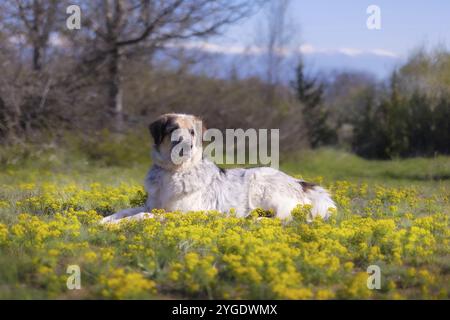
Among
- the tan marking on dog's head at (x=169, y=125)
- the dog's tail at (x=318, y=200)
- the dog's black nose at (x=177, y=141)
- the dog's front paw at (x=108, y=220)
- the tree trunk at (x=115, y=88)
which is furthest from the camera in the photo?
the tree trunk at (x=115, y=88)

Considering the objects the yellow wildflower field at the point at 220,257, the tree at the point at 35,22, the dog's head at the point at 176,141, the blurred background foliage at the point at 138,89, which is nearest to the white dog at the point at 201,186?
the dog's head at the point at 176,141

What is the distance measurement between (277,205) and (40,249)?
3717 mm

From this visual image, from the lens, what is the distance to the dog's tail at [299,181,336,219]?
8.88 metres

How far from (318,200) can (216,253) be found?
308cm

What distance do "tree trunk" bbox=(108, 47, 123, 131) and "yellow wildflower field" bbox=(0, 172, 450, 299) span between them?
38.9ft

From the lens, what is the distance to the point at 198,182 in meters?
8.45

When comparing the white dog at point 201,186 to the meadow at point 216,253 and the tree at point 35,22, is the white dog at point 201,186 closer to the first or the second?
the meadow at point 216,253

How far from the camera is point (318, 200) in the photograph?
9070 millimetres

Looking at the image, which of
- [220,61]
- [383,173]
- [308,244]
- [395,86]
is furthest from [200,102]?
[308,244]

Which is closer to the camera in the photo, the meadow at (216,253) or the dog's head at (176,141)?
the meadow at (216,253)

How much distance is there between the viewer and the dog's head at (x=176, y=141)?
26.6ft

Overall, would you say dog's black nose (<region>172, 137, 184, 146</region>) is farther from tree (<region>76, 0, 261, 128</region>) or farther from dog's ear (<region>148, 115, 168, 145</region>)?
tree (<region>76, 0, 261, 128</region>)

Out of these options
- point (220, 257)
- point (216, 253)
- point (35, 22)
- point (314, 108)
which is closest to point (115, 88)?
point (35, 22)

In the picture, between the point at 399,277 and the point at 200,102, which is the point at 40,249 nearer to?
the point at 399,277
